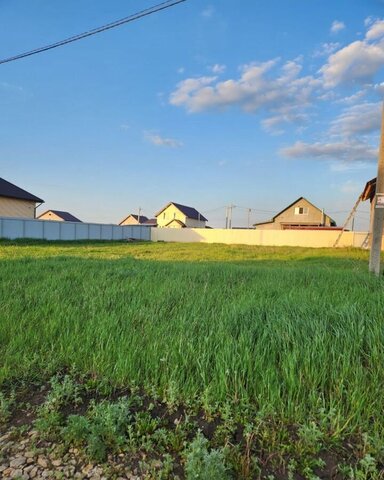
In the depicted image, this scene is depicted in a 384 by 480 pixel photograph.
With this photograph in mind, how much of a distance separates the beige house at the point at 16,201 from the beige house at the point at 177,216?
25.6 metres

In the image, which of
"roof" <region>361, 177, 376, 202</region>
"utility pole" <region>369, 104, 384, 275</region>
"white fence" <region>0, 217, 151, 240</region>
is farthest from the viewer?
"white fence" <region>0, 217, 151, 240</region>

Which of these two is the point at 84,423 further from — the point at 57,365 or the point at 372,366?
the point at 372,366

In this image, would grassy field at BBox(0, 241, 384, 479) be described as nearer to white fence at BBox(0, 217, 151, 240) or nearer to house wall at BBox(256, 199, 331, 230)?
white fence at BBox(0, 217, 151, 240)

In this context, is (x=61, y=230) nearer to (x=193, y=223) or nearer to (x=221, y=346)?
(x=221, y=346)

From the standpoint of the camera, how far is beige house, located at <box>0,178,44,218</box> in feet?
76.8

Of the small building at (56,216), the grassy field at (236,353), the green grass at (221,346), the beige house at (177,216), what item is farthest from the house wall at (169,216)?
the grassy field at (236,353)

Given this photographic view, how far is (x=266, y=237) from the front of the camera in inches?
1078

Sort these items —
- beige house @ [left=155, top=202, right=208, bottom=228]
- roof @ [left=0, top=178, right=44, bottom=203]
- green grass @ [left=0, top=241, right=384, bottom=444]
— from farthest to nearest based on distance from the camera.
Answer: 1. beige house @ [left=155, top=202, right=208, bottom=228]
2. roof @ [left=0, top=178, right=44, bottom=203]
3. green grass @ [left=0, top=241, right=384, bottom=444]

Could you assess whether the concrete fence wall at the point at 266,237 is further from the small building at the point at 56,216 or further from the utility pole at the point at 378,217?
the small building at the point at 56,216

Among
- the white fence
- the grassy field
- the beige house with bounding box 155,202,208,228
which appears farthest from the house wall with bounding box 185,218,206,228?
the grassy field

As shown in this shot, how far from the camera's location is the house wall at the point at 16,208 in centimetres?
2345

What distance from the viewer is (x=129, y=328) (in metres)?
2.70

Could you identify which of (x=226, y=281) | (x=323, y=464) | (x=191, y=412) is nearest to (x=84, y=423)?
(x=191, y=412)

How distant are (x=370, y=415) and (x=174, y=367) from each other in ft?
3.65
